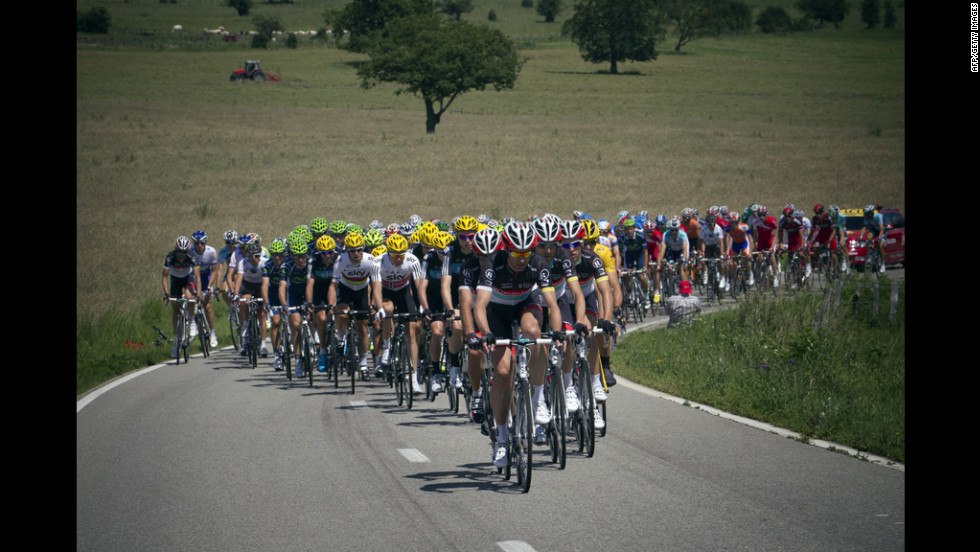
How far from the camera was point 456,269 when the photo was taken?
1335 cm

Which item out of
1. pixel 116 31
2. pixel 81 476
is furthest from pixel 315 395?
pixel 116 31

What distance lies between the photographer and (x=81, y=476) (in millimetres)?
9422

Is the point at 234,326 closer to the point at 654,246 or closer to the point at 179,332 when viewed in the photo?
the point at 179,332

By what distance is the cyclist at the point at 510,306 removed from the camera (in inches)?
357

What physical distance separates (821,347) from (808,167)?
48.9m

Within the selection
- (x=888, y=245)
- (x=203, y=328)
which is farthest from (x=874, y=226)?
(x=203, y=328)

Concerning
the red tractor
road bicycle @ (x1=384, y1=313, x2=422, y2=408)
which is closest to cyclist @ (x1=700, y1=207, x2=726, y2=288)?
road bicycle @ (x1=384, y1=313, x2=422, y2=408)

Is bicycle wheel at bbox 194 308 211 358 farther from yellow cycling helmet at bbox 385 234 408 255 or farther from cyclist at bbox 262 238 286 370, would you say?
yellow cycling helmet at bbox 385 234 408 255

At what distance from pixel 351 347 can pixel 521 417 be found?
21.5 feet

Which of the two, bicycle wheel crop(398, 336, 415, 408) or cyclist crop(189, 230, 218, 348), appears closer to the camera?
bicycle wheel crop(398, 336, 415, 408)

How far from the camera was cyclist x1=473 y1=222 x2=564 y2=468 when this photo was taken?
9.06 metres

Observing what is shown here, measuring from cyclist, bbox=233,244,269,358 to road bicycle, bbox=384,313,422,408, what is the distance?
5.40 meters

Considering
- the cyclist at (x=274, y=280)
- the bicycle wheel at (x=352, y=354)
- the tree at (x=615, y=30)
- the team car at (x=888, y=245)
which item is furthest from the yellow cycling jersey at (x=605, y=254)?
the tree at (x=615, y=30)
